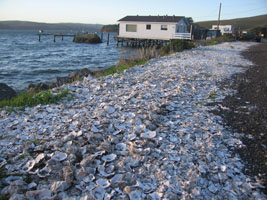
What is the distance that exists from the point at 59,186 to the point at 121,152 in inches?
40.0

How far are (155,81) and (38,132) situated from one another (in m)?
4.46

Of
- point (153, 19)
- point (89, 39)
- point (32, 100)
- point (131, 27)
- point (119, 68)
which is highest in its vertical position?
point (153, 19)

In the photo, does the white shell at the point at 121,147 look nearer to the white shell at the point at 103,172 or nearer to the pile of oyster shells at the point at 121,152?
the pile of oyster shells at the point at 121,152

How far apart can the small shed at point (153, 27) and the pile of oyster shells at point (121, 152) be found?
95.3 feet

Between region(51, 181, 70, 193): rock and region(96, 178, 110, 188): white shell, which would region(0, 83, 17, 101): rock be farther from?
region(96, 178, 110, 188): white shell

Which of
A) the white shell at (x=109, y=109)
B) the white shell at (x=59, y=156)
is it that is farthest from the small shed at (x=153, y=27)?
the white shell at (x=59, y=156)

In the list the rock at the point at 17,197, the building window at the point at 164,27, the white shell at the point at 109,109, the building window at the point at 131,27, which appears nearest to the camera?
the rock at the point at 17,197

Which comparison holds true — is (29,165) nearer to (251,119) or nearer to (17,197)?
(17,197)

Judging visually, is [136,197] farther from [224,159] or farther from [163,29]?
[163,29]

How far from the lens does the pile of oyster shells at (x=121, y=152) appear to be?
8.11 feet

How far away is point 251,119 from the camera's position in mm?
4695

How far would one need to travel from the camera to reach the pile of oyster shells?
2472 mm

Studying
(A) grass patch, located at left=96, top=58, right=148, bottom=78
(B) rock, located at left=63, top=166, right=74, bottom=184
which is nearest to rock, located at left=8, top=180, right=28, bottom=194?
(B) rock, located at left=63, top=166, right=74, bottom=184

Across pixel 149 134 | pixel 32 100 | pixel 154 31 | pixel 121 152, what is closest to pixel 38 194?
pixel 121 152
